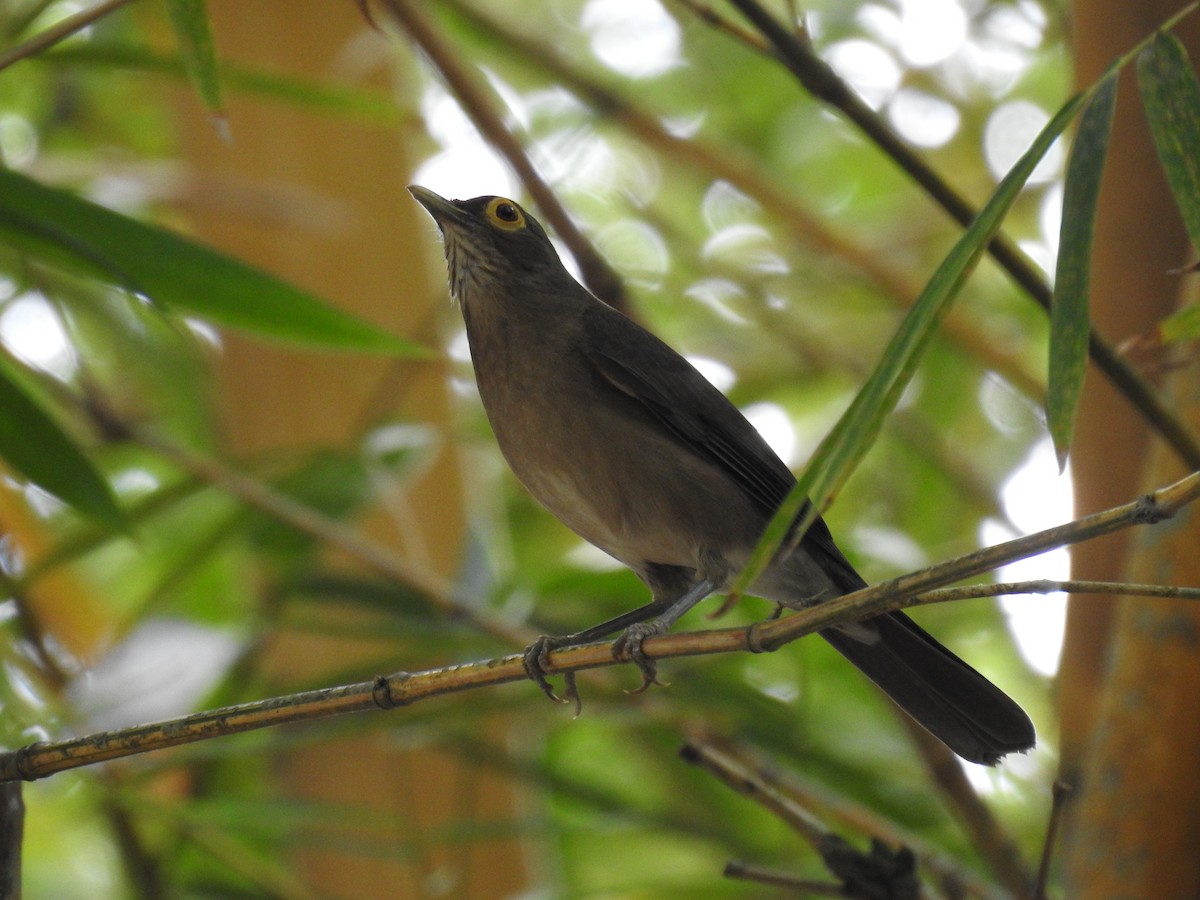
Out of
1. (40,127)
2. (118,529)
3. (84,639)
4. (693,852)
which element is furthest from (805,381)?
(40,127)

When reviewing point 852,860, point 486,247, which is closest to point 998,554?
point 852,860

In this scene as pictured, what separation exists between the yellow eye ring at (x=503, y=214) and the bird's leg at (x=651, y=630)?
4.03ft

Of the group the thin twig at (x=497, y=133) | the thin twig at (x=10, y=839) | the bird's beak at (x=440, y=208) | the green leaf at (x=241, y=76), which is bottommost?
the thin twig at (x=10, y=839)

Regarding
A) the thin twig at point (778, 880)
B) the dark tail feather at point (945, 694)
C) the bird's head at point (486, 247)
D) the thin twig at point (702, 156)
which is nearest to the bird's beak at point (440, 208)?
the bird's head at point (486, 247)

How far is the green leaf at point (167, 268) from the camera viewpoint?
2.78 meters

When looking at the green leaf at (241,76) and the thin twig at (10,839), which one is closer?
the thin twig at (10,839)

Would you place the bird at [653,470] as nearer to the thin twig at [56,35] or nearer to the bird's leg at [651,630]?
the bird's leg at [651,630]

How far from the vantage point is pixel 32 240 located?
2.94 metres

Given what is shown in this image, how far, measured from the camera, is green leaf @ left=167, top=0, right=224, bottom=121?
2.55 meters

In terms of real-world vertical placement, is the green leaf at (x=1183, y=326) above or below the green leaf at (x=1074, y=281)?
above

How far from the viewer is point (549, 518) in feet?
19.6

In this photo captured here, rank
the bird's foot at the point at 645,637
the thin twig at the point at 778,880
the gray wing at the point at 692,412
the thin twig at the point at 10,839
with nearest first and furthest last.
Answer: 1. the thin twig at the point at 10,839
2. the thin twig at the point at 778,880
3. the bird's foot at the point at 645,637
4. the gray wing at the point at 692,412

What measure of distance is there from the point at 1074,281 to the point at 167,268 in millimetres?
2009

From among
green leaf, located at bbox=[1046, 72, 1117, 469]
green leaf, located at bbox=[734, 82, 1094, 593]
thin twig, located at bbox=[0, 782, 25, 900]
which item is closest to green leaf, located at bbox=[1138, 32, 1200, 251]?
green leaf, located at bbox=[1046, 72, 1117, 469]
